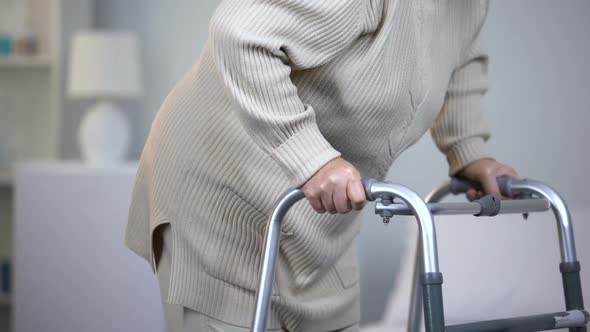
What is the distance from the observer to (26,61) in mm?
3025

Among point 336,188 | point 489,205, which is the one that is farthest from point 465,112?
point 336,188

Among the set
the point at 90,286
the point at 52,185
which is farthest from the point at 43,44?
the point at 90,286

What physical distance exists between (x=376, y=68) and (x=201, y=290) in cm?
42

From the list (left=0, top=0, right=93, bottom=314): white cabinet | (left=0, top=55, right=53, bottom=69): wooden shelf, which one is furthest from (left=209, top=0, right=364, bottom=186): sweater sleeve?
(left=0, top=0, right=93, bottom=314): white cabinet

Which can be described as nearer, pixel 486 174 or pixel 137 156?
pixel 486 174

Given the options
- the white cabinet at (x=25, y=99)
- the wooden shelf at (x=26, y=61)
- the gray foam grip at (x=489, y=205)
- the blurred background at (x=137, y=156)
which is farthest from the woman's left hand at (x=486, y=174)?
the white cabinet at (x=25, y=99)

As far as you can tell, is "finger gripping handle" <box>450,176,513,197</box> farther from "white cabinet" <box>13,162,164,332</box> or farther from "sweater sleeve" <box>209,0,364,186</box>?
"white cabinet" <box>13,162,164,332</box>

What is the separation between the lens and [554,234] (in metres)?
1.89

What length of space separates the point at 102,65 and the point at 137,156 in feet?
1.66

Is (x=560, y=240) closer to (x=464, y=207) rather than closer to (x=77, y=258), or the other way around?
(x=464, y=207)

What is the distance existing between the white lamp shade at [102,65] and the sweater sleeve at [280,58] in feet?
6.03

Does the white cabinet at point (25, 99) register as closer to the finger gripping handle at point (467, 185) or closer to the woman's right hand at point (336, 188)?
the finger gripping handle at point (467, 185)

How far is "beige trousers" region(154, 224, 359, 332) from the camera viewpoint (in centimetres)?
113

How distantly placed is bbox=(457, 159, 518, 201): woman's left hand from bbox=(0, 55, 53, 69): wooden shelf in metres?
2.17
